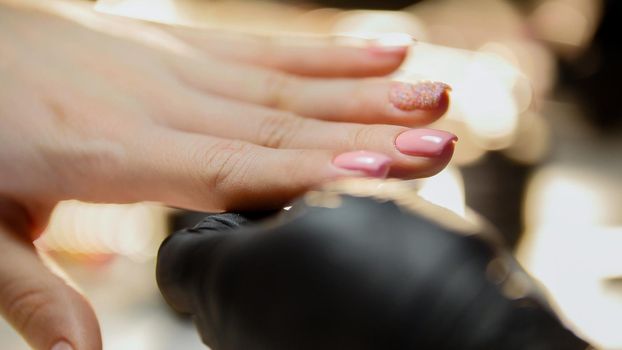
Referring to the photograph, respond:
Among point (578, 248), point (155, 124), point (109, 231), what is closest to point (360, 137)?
point (155, 124)

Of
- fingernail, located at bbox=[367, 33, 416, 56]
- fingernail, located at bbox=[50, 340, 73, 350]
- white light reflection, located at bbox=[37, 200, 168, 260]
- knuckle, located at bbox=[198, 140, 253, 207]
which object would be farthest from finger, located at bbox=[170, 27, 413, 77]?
white light reflection, located at bbox=[37, 200, 168, 260]

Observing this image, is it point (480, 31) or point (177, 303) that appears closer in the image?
point (177, 303)

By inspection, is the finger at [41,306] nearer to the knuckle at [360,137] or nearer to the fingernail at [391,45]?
the knuckle at [360,137]

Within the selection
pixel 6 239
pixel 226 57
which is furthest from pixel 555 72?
pixel 6 239

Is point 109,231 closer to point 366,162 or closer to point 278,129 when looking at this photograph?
point 278,129

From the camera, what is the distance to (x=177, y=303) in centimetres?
35

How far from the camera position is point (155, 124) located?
1.93 ft

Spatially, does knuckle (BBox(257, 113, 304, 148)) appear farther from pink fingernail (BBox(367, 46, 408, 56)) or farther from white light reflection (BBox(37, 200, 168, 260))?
white light reflection (BBox(37, 200, 168, 260))

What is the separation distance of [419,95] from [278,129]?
0.40ft

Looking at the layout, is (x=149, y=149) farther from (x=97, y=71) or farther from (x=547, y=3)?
(x=547, y=3)

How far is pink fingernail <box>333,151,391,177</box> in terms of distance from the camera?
1.35 ft

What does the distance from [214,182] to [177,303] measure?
16cm

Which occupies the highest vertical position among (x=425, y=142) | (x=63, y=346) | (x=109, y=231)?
(x=425, y=142)

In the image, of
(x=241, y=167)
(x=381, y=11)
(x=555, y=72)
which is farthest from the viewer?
(x=381, y=11)
